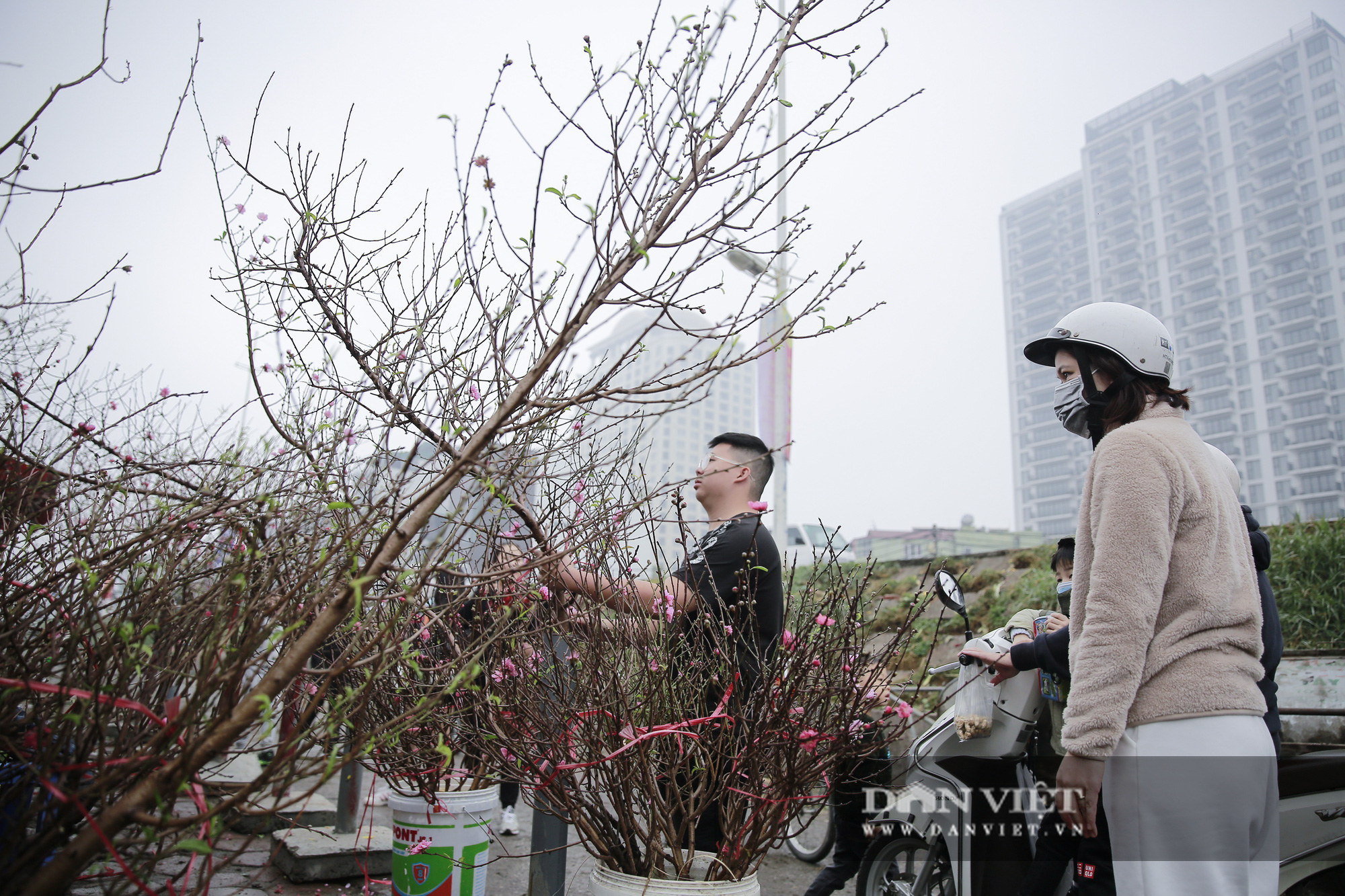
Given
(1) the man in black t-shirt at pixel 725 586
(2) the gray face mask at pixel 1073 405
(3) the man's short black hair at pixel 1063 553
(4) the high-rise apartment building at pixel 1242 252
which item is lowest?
(1) the man in black t-shirt at pixel 725 586

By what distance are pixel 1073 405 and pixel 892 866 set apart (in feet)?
7.47

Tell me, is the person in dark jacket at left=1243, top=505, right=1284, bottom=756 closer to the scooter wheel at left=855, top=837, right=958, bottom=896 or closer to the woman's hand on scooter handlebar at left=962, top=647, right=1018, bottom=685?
the woman's hand on scooter handlebar at left=962, top=647, right=1018, bottom=685

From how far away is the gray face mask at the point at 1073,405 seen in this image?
2.16m

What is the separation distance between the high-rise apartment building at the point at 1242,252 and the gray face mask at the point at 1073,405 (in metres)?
53.6

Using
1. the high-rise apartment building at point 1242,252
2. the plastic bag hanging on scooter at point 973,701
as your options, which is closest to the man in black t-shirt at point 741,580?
the plastic bag hanging on scooter at point 973,701

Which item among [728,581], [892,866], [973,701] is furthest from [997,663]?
[892,866]

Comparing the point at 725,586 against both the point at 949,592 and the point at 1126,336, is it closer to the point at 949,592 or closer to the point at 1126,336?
the point at 949,592

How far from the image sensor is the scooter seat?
2.52 metres

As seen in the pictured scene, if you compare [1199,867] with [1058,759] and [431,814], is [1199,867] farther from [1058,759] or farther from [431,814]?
[431,814]

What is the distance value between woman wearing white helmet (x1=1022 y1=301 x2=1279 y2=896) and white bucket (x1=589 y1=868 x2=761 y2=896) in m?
0.74

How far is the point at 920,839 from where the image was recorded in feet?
10.5

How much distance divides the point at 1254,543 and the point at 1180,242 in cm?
7366

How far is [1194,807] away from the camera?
1579mm

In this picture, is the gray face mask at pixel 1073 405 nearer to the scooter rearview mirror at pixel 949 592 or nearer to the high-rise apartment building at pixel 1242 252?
the scooter rearview mirror at pixel 949 592
